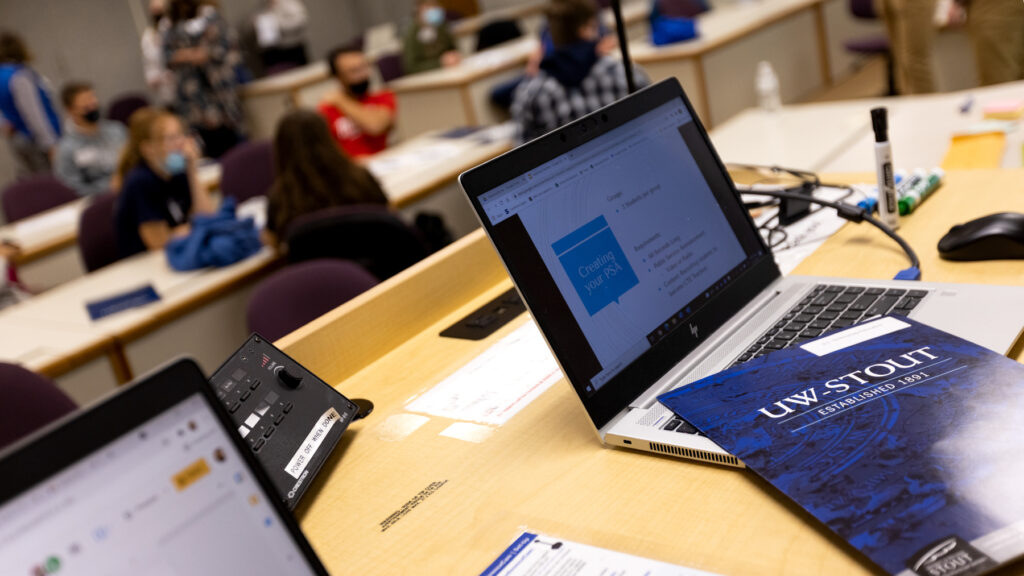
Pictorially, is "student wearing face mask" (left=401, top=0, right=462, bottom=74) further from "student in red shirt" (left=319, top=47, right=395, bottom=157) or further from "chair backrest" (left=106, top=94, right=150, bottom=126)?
"chair backrest" (left=106, top=94, right=150, bottom=126)

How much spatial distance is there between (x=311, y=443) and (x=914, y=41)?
150 inches

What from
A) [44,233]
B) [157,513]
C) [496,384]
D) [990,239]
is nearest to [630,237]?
[496,384]

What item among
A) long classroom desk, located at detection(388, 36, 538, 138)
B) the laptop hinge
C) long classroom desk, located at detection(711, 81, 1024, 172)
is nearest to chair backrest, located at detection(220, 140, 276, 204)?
long classroom desk, located at detection(388, 36, 538, 138)

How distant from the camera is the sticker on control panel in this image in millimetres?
983

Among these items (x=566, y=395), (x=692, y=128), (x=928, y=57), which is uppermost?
(x=692, y=128)

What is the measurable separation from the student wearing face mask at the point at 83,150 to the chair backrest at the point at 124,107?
2810 millimetres

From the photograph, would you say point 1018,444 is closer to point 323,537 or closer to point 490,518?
point 490,518

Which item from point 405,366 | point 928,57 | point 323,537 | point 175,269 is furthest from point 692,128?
point 928,57

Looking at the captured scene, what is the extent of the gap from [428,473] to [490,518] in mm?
131

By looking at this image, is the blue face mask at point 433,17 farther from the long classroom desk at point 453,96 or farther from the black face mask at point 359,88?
the black face mask at point 359,88

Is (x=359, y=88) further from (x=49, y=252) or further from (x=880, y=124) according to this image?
(x=880, y=124)

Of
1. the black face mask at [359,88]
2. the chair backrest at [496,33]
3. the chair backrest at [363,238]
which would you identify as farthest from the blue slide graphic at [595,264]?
the chair backrest at [496,33]

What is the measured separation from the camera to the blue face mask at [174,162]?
3445 millimetres

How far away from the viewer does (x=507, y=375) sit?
1165 millimetres
